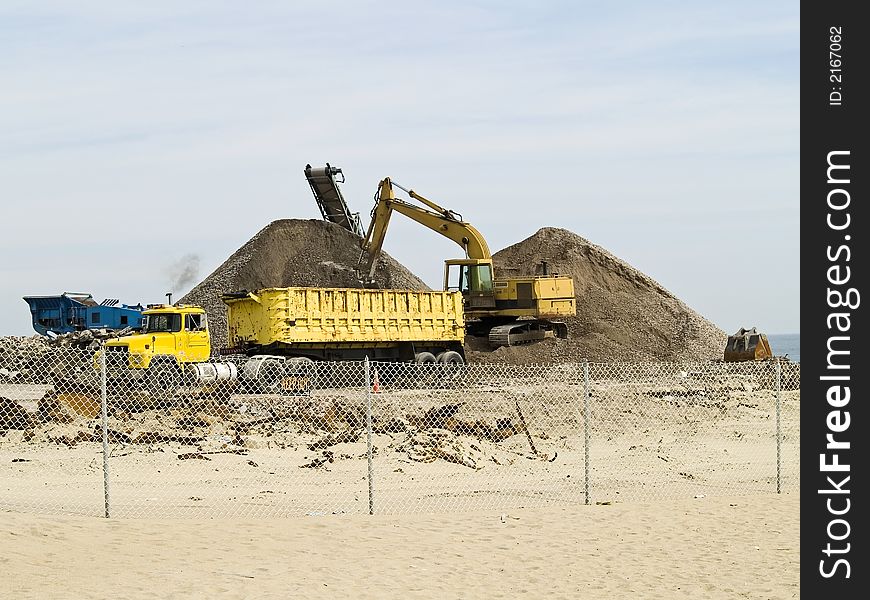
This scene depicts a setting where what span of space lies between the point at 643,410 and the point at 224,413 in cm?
882

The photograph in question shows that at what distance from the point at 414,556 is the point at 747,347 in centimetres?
2573

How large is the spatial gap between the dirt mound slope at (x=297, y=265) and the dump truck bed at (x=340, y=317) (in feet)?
28.0

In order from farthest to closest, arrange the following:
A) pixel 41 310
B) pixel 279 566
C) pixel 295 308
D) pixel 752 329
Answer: pixel 41 310 → pixel 752 329 → pixel 295 308 → pixel 279 566

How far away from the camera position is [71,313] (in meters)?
41.4

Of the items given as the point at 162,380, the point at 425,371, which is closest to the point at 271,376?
the point at 162,380

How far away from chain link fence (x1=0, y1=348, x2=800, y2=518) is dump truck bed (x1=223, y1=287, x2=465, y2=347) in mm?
1310

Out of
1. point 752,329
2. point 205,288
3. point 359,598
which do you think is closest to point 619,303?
point 752,329

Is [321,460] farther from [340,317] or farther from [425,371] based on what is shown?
[340,317]

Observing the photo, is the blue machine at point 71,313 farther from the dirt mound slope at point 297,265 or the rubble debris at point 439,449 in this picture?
the rubble debris at point 439,449

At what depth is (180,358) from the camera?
26.1 meters

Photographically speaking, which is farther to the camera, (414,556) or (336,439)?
(336,439)

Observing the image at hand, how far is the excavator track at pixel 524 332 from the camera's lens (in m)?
34.9

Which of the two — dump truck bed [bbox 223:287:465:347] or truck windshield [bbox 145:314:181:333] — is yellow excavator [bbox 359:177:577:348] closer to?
dump truck bed [bbox 223:287:465:347]
